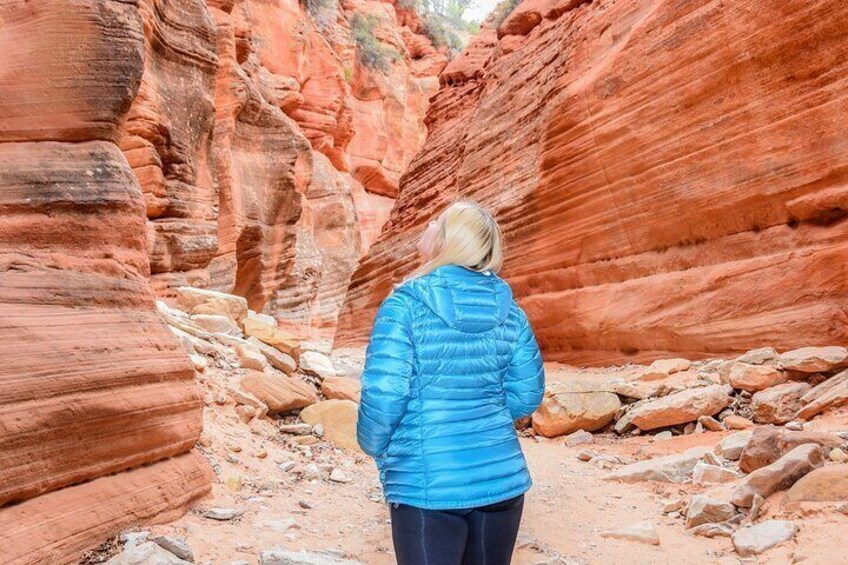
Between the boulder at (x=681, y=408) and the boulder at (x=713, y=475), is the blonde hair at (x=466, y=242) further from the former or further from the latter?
the boulder at (x=681, y=408)

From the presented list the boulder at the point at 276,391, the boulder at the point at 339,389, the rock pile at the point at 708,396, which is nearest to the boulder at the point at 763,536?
the rock pile at the point at 708,396

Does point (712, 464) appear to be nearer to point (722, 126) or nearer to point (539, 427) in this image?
point (539, 427)

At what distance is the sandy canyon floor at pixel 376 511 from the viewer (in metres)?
3.52

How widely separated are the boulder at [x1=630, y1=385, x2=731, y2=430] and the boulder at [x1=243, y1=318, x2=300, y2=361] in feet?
14.1

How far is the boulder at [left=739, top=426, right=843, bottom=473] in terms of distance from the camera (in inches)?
173

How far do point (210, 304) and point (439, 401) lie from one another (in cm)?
865

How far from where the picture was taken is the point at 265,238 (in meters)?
19.3

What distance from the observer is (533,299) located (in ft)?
36.5

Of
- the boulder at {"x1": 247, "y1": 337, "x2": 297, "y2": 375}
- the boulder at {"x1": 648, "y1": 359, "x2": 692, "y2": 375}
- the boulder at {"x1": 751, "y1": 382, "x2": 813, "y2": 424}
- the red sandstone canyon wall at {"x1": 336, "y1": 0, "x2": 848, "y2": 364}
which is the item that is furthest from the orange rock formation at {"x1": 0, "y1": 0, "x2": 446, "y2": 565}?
the red sandstone canyon wall at {"x1": 336, "y1": 0, "x2": 848, "y2": 364}

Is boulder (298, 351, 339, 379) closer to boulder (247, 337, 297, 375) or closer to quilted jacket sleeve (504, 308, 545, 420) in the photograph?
boulder (247, 337, 297, 375)

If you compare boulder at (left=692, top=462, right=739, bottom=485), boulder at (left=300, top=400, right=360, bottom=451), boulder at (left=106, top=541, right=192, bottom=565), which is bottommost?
boulder at (left=692, top=462, right=739, bottom=485)

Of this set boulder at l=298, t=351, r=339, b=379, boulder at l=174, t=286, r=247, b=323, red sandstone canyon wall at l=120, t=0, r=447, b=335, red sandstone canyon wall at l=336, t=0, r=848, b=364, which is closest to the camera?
red sandstone canyon wall at l=336, t=0, r=848, b=364

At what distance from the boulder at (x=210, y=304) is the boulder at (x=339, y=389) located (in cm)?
310

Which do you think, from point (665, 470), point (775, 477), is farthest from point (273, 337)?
point (775, 477)
